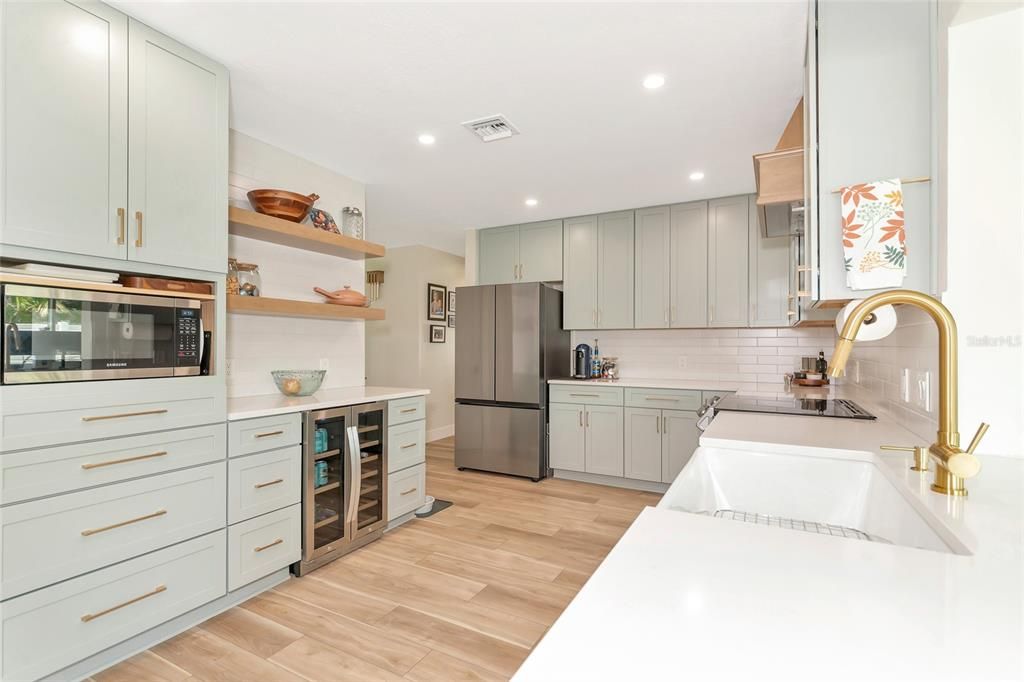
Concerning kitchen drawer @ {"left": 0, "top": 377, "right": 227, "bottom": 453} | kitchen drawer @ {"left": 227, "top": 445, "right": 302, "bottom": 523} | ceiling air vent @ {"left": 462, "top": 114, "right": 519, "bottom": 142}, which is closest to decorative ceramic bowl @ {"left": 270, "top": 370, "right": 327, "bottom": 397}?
kitchen drawer @ {"left": 227, "top": 445, "right": 302, "bottom": 523}

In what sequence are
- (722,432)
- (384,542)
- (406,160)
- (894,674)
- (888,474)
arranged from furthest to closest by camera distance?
(406,160) → (384,542) → (722,432) → (888,474) → (894,674)

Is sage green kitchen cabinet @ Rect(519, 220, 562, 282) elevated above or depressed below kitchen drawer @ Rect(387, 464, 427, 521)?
above

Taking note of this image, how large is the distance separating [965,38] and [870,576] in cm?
144

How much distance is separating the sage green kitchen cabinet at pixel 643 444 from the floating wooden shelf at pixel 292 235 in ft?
8.15

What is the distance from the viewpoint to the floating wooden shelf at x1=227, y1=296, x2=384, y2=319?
8.43ft

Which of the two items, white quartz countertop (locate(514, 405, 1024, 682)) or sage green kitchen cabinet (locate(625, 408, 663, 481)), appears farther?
sage green kitchen cabinet (locate(625, 408, 663, 481))

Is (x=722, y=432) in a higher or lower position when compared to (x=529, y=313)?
lower

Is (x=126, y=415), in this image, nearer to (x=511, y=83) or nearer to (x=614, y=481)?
(x=511, y=83)

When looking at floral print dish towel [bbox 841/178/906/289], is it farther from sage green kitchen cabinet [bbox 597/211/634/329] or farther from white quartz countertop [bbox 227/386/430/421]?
sage green kitchen cabinet [bbox 597/211/634/329]

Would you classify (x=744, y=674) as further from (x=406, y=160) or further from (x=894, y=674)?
(x=406, y=160)

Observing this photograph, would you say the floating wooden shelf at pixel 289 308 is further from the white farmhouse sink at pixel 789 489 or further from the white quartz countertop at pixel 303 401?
the white farmhouse sink at pixel 789 489

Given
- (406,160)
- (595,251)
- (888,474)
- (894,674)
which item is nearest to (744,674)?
(894,674)

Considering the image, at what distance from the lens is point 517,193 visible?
4082 millimetres

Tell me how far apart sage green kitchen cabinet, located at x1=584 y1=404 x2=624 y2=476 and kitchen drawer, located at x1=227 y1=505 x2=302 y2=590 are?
261 centimetres
